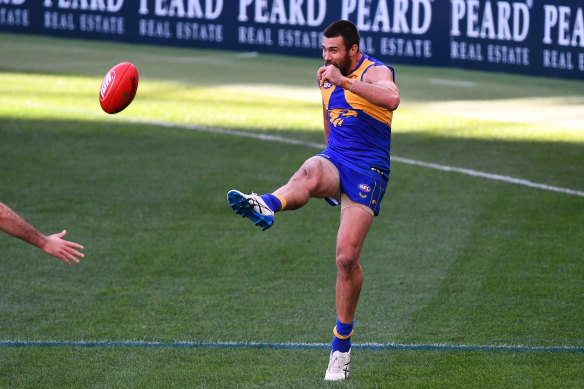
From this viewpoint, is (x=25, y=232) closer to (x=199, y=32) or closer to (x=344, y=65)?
(x=344, y=65)

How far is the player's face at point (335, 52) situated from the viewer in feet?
22.2

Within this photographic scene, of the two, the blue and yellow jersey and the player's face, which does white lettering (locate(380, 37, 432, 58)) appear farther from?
the player's face

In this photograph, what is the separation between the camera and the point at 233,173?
13594 mm

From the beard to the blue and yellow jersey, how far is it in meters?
0.04

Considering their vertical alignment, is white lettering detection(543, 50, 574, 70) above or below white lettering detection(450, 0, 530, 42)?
below

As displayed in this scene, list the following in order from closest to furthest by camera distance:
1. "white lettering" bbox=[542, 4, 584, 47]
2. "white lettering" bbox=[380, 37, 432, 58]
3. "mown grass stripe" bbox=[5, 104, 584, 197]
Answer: "mown grass stripe" bbox=[5, 104, 584, 197], "white lettering" bbox=[542, 4, 584, 47], "white lettering" bbox=[380, 37, 432, 58]

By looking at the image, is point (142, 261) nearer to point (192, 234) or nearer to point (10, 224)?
point (192, 234)

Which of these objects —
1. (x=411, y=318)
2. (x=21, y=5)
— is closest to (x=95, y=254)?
(x=411, y=318)

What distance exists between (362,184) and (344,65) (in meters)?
0.86

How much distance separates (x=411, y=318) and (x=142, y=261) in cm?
305

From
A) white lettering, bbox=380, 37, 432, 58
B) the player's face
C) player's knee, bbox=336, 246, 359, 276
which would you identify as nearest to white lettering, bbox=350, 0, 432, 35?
white lettering, bbox=380, 37, 432, 58

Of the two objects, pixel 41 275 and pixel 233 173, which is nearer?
pixel 41 275

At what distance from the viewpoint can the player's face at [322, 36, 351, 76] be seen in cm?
675

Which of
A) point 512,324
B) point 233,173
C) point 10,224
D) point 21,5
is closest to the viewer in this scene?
point 10,224
